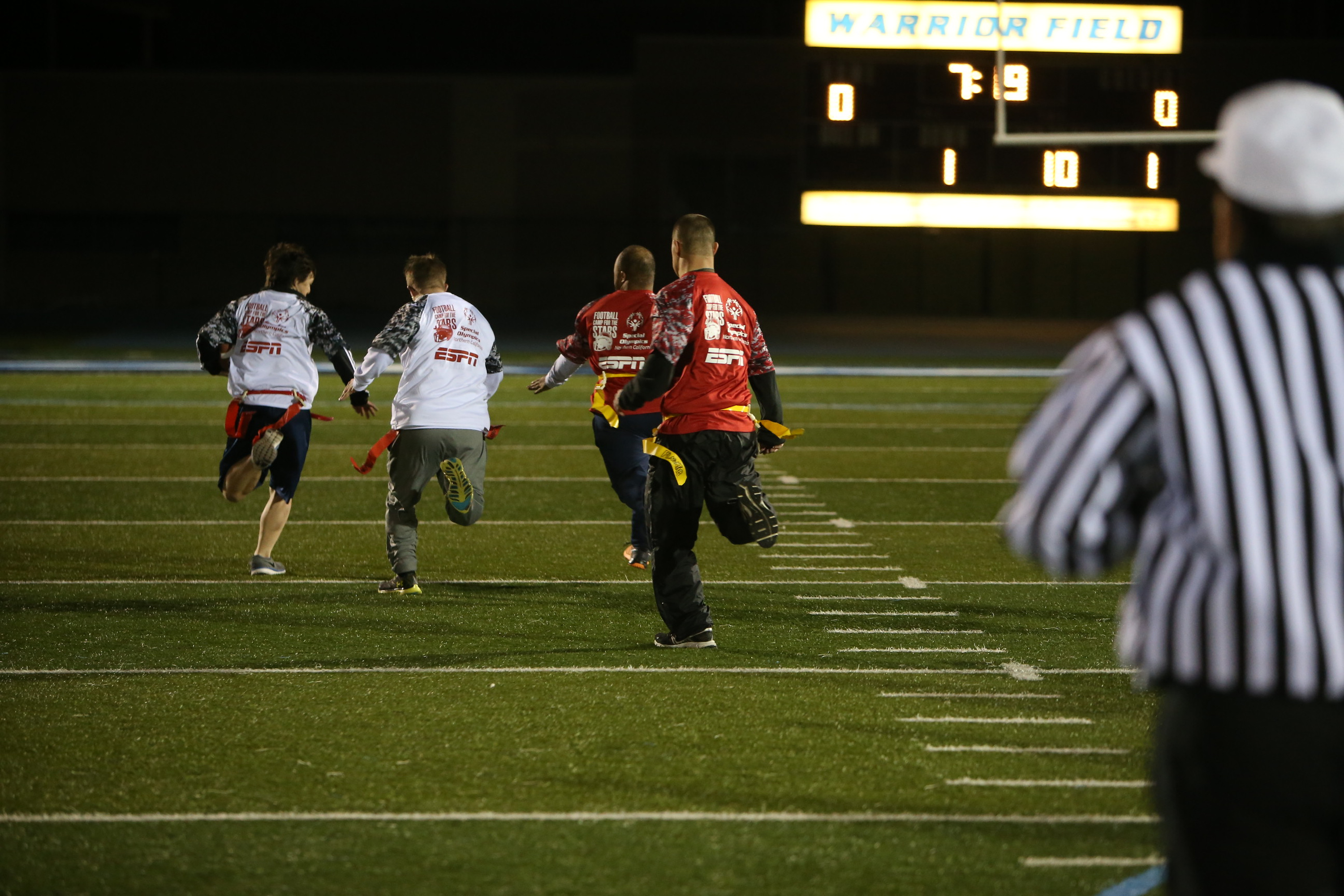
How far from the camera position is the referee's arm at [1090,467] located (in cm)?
211

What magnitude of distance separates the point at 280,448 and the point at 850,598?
2.99m

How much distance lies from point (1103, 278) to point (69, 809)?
40.8 meters

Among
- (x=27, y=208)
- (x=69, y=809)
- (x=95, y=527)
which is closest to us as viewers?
(x=69, y=809)

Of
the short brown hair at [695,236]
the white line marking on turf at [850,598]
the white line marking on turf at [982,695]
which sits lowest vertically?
the white line marking on turf at [850,598]

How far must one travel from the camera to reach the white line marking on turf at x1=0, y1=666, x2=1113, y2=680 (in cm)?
587

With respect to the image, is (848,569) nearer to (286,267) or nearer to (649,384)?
(649,384)

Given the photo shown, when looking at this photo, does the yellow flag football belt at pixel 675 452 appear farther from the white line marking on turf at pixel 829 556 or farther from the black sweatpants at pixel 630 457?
the white line marking on turf at pixel 829 556

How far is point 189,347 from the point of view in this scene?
93.5 ft

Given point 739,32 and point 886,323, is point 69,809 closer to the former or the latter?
point 886,323

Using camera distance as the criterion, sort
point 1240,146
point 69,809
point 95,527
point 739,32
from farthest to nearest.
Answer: point 739,32 < point 95,527 < point 69,809 < point 1240,146

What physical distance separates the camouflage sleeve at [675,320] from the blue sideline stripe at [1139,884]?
278 centimetres

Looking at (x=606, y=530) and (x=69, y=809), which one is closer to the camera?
(x=69, y=809)

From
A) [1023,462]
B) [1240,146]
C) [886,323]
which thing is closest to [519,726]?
[1023,462]

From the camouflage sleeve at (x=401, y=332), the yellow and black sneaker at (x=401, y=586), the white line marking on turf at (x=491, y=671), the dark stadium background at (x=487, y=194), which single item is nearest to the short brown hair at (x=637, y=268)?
the camouflage sleeve at (x=401, y=332)
